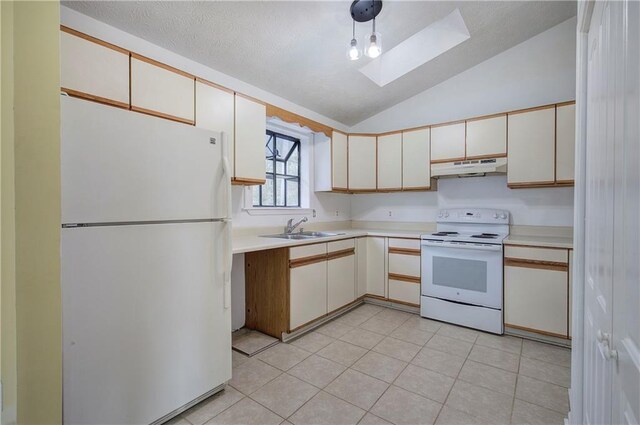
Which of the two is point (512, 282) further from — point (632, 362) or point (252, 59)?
point (252, 59)

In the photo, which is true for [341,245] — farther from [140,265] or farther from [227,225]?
[140,265]

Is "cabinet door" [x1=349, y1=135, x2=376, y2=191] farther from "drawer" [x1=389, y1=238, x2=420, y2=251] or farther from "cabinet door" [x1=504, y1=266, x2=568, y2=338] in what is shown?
"cabinet door" [x1=504, y1=266, x2=568, y2=338]

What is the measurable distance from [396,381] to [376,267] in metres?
1.60

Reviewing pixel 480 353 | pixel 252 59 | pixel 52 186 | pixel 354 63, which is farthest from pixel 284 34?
pixel 480 353

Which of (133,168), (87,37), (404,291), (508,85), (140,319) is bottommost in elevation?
(404,291)

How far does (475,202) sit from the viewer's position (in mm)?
3383

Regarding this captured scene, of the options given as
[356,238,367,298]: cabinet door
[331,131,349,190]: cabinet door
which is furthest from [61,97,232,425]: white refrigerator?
[331,131,349,190]: cabinet door

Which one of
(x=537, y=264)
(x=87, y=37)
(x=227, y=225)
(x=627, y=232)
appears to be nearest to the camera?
(x=627, y=232)

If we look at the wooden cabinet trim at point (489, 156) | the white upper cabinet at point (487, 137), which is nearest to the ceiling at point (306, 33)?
the white upper cabinet at point (487, 137)

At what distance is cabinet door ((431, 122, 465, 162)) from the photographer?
3201 mm

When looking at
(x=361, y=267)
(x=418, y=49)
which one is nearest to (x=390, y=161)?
(x=418, y=49)

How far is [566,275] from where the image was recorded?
244 cm

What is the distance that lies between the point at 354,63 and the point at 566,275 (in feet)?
8.86

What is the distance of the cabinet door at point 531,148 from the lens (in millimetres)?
2727
